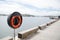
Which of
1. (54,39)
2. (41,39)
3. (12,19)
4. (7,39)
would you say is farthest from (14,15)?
(54,39)

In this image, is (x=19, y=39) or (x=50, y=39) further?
(x=50, y=39)

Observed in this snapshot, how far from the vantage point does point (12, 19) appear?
4082 millimetres

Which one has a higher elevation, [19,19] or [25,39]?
[19,19]

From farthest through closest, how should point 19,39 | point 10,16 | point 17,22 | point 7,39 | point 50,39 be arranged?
point 50,39 < point 19,39 < point 7,39 < point 17,22 < point 10,16

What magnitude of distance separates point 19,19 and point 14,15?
0.32 metres

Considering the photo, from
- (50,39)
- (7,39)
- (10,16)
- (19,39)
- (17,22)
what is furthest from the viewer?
(50,39)

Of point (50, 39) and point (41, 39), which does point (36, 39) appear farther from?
point (50, 39)

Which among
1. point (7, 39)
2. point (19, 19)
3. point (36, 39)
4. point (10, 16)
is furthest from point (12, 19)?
point (36, 39)

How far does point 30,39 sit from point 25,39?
25 cm

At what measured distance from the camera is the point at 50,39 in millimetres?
6531

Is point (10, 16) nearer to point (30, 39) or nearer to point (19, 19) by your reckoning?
point (19, 19)

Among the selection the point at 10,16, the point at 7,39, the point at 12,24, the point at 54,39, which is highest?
the point at 10,16

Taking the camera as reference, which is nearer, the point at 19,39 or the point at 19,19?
the point at 19,19

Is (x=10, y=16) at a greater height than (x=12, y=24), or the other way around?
(x=10, y=16)
